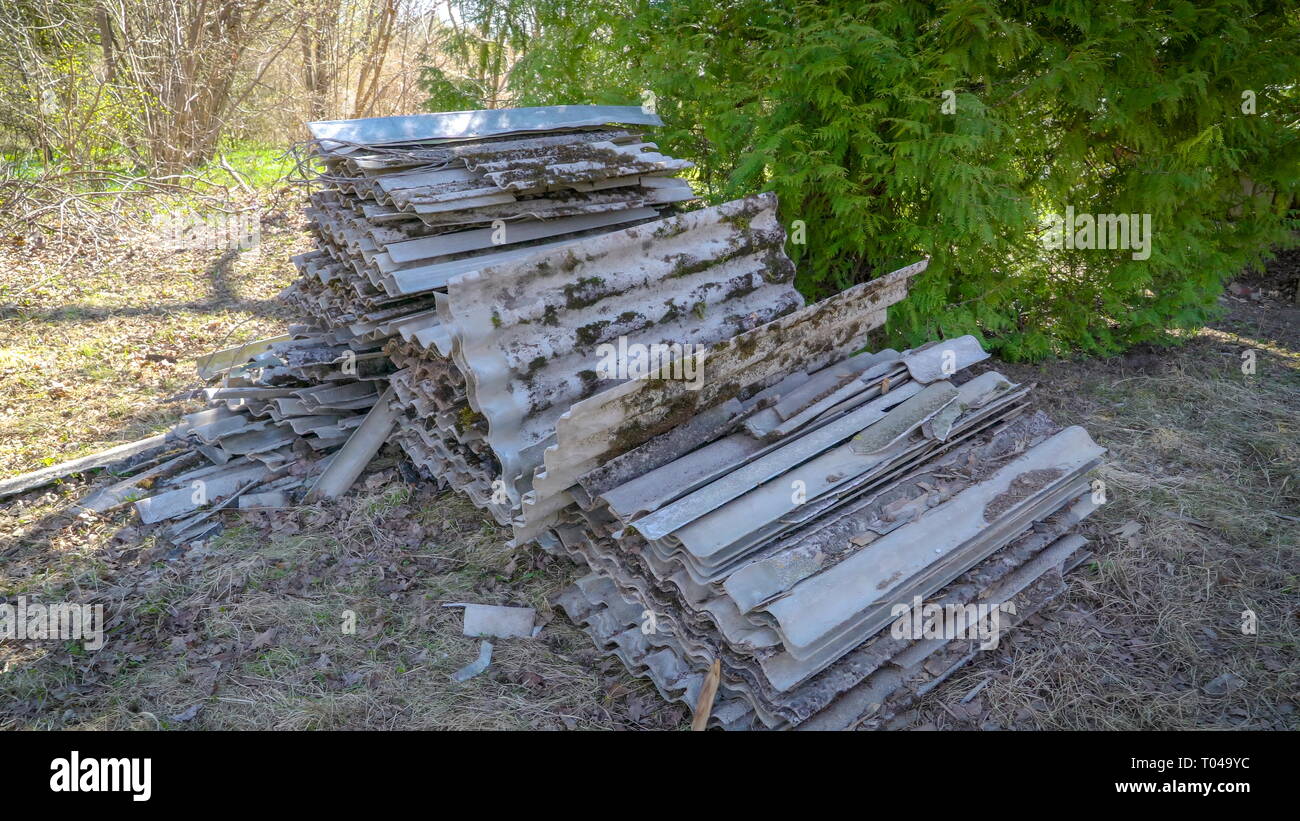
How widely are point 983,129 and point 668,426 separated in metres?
Answer: 2.98

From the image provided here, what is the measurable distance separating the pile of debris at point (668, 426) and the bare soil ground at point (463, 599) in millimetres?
215

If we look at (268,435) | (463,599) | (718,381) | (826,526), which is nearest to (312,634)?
(463,599)

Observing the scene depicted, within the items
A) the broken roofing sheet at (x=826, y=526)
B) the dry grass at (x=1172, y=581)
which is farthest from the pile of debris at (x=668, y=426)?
the dry grass at (x=1172, y=581)

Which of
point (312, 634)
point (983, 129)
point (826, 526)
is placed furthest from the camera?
point (983, 129)

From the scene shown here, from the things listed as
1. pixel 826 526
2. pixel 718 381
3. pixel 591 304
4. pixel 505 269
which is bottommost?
pixel 826 526

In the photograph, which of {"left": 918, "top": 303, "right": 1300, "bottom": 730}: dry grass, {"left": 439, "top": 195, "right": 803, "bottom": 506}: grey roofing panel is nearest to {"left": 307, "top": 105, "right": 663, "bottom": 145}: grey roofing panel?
{"left": 439, "top": 195, "right": 803, "bottom": 506}: grey roofing panel

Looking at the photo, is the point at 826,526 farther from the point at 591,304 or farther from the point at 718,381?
the point at 591,304

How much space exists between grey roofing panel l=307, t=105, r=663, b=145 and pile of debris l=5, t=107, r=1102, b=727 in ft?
0.10

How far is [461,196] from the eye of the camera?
4.05m

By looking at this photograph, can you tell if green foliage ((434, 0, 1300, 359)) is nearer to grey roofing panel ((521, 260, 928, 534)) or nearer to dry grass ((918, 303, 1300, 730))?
dry grass ((918, 303, 1300, 730))

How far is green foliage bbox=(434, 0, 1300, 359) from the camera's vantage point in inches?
191

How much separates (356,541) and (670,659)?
2007mm

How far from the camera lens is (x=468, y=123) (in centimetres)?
468

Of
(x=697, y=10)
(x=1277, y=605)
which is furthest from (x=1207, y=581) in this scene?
(x=697, y=10)
